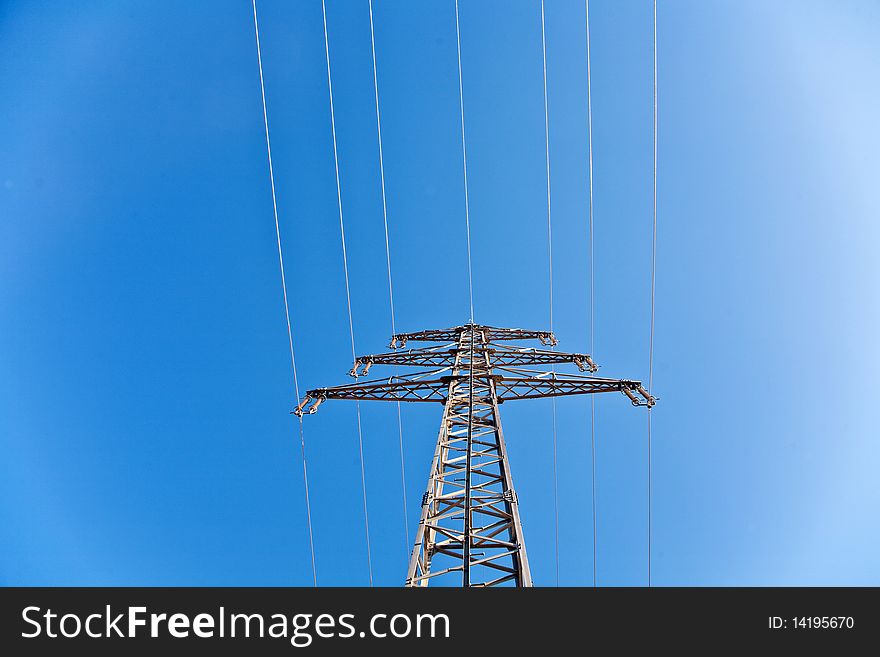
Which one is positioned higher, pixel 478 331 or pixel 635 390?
pixel 478 331

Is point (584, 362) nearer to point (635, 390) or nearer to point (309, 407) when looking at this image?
point (635, 390)

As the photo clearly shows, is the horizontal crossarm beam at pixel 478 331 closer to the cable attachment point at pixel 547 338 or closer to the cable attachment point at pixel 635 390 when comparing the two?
the cable attachment point at pixel 547 338

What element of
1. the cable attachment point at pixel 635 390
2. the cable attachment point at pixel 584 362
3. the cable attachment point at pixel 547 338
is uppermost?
the cable attachment point at pixel 547 338

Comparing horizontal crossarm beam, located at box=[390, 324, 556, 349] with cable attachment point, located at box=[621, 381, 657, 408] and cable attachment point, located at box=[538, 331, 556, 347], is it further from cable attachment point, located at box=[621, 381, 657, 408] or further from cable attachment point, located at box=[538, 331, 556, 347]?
cable attachment point, located at box=[621, 381, 657, 408]

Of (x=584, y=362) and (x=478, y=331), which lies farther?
(x=478, y=331)

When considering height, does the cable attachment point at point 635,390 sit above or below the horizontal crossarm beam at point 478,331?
below

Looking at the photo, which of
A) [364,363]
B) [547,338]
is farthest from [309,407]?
[547,338]

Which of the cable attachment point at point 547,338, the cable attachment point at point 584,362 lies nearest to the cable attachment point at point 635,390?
the cable attachment point at point 584,362

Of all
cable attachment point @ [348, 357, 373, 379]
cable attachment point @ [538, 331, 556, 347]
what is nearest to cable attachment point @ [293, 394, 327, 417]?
cable attachment point @ [348, 357, 373, 379]

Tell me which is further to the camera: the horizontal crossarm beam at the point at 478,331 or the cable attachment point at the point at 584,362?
the horizontal crossarm beam at the point at 478,331

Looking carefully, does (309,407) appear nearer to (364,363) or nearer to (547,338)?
(364,363)
